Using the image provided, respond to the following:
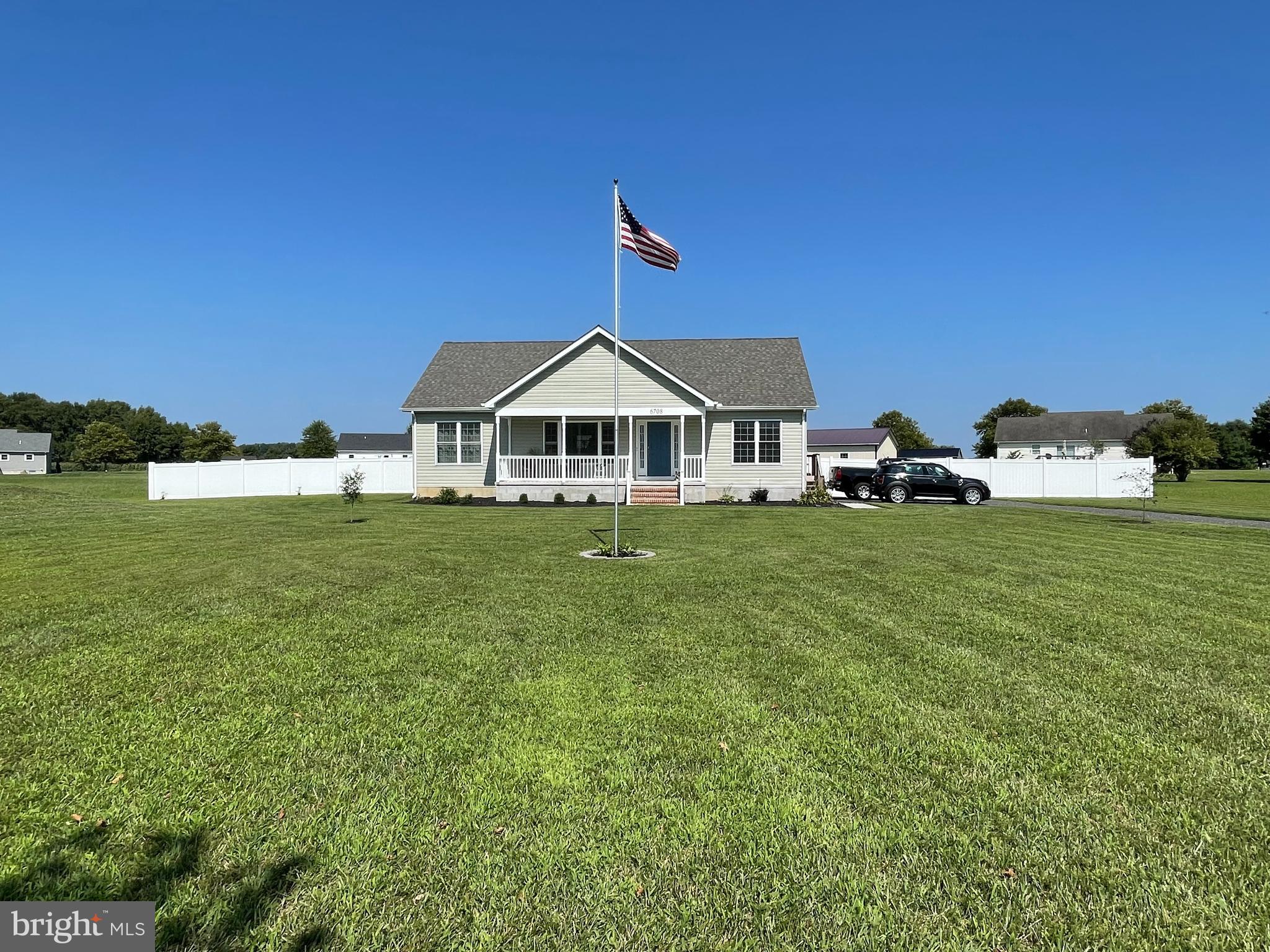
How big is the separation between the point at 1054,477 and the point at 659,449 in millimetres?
18454

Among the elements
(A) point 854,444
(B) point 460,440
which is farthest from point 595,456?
(A) point 854,444

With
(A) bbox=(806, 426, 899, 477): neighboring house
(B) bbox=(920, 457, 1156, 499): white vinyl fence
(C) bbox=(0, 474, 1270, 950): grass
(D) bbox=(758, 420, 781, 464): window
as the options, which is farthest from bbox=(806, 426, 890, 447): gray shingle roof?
(C) bbox=(0, 474, 1270, 950): grass

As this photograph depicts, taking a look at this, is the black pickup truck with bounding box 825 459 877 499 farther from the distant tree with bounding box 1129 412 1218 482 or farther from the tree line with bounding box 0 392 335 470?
the tree line with bounding box 0 392 335 470

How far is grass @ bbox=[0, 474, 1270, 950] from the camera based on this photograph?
7.80 ft

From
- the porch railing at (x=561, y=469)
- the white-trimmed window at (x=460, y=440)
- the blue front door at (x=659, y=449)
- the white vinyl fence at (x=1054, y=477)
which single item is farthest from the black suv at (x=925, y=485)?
the white-trimmed window at (x=460, y=440)

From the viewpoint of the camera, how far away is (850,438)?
6519 cm

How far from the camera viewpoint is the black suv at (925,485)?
2428 cm

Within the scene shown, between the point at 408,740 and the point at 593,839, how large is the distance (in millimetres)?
1502

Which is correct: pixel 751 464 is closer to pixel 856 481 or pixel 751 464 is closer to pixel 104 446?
pixel 856 481

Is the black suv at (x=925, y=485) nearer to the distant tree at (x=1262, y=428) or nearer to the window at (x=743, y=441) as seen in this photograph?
the window at (x=743, y=441)

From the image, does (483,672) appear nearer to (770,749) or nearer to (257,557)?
(770,749)

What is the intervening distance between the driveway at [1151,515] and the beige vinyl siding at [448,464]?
19437 mm

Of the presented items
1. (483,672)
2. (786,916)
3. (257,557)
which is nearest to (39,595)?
(257,557)

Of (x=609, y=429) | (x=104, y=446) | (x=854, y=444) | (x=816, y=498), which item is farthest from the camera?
(x=104, y=446)
